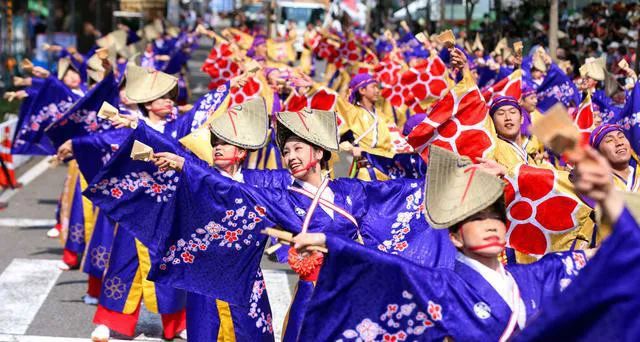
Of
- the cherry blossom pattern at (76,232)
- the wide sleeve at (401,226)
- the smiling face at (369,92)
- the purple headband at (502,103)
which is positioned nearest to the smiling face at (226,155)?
the wide sleeve at (401,226)

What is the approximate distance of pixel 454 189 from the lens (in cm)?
390

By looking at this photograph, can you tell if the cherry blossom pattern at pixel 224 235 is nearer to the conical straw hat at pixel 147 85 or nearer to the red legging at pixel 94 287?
the conical straw hat at pixel 147 85

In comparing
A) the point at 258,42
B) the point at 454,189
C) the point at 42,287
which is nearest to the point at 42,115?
the point at 42,287

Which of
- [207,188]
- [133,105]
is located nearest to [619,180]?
[207,188]

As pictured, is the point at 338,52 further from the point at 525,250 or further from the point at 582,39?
the point at 525,250

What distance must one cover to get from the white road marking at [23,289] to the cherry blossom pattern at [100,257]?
45cm

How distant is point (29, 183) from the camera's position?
1279 cm

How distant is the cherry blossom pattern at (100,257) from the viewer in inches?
295

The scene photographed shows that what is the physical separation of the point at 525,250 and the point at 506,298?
145 cm

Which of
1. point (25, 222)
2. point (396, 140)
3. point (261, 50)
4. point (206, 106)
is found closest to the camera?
point (206, 106)

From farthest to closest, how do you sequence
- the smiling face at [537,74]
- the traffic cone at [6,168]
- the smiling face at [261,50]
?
the smiling face at [261,50]
the traffic cone at [6,168]
the smiling face at [537,74]

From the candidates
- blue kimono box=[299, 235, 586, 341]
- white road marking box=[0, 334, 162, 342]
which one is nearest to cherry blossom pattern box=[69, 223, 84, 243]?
Result: white road marking box=[0, 334, 162, 342]

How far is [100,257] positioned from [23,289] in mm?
771

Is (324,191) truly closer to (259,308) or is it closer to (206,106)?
(259,308)
